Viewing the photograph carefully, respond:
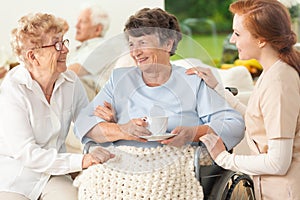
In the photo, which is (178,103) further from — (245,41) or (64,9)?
(64,9)

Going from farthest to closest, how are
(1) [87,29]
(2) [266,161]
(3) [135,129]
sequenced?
(1) [87,29]
(3) [135,129]
(2) [266,161]

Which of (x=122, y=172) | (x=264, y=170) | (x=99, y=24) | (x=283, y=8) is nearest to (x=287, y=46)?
(x=283, y=8)

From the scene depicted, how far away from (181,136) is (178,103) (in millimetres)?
117

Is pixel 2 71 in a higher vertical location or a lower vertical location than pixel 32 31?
lower

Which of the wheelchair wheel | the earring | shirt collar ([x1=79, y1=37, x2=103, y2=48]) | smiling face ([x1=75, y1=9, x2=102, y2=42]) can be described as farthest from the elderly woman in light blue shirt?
smiling face ([x1=75, y1=9, x2=102, y2=42])

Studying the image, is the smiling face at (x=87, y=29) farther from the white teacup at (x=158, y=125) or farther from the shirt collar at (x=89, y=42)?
the white teacup at (x=158, y=125)

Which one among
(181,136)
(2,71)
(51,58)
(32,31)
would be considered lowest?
(2,71)

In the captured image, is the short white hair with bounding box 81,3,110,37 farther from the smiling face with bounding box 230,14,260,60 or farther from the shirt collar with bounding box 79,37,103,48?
the smiling face with bounding box 230,14,260,60

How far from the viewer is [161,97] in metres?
2.23

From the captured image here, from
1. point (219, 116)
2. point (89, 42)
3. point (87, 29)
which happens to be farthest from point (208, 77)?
point (87, 29)

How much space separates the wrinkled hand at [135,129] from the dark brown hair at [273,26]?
469 millimetres

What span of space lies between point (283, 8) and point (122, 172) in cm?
75

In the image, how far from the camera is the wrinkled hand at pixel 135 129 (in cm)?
220

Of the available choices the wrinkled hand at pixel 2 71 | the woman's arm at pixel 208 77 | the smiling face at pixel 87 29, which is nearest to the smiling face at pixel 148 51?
the woman's arm at pixel 208 77
